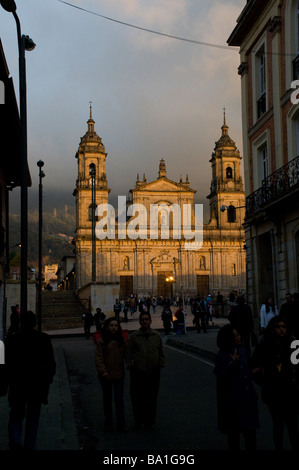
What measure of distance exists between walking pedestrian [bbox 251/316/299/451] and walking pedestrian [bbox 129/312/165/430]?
228 cm

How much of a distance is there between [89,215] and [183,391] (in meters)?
57.7

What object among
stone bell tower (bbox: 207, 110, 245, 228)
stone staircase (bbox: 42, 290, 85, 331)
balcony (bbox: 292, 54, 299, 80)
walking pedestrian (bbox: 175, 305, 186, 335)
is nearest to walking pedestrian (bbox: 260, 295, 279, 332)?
balcony (bbox: 292, 54, 299, 80)

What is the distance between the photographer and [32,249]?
124 metres

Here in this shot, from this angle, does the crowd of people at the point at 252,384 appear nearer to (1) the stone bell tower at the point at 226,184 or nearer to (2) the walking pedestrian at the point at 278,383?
(2) the walking pedestrian at the point at 278,383

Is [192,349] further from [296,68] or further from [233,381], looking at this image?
[233,381]

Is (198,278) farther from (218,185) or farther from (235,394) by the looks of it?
(235,394)

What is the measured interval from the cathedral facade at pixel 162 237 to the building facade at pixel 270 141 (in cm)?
4503

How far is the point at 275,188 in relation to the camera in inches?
753

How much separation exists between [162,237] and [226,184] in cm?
1034

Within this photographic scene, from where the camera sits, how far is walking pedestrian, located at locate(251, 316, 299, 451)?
235 inches

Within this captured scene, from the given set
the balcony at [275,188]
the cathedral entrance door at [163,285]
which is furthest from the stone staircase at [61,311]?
the cathedral entrance door at [163,285]

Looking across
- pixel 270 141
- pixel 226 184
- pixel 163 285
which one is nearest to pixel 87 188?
pixel 163 285

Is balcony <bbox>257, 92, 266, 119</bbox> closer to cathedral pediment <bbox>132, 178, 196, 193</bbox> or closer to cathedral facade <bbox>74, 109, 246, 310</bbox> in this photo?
cathedral facade <bbox>74, 109, 246, 310</bbox>

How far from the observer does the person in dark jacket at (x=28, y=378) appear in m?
6.13
